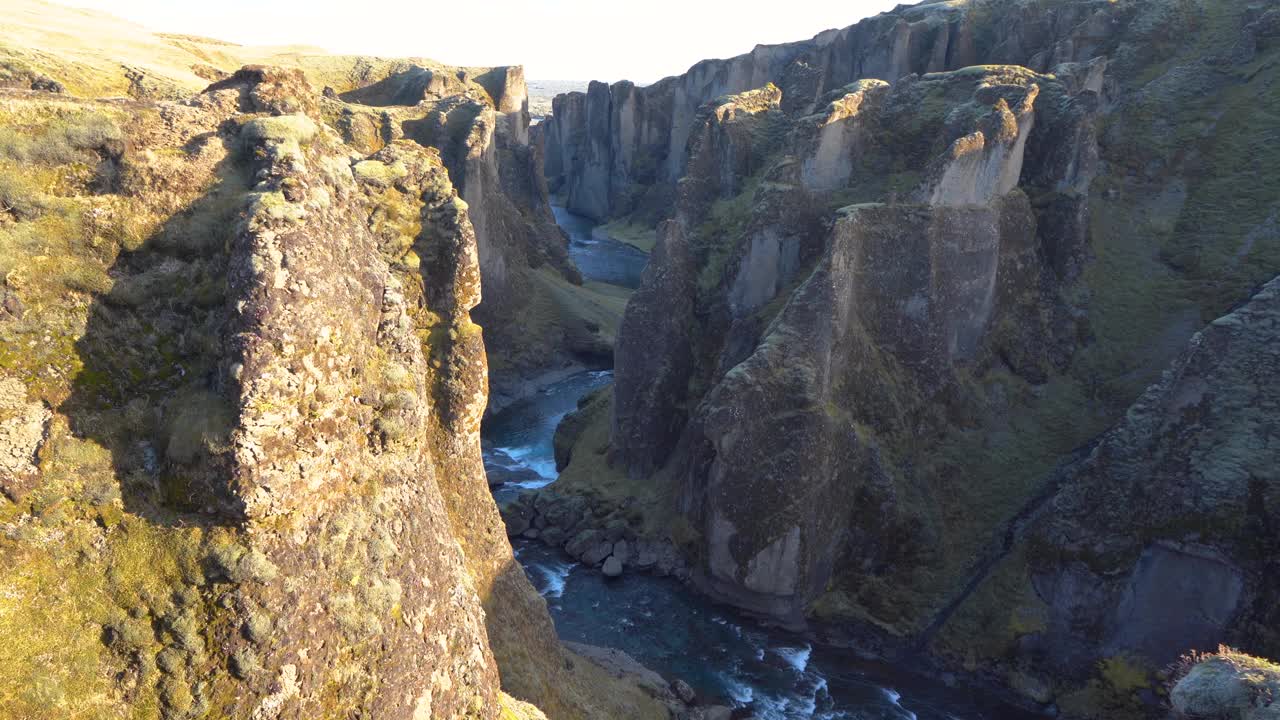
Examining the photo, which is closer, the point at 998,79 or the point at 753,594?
the point at 753,594

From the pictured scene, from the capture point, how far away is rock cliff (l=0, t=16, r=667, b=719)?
13.1m

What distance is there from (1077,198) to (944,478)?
18807mm

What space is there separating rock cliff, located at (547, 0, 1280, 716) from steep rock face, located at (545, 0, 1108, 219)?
491 inches

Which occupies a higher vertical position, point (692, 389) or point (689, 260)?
point (689, 260)

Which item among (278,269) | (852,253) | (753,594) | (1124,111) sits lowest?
(753,594)

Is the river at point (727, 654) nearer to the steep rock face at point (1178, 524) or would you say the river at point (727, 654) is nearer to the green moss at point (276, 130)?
the steep rock face at point (1178, 524)

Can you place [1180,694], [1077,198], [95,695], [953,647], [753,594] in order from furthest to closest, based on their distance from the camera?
[1077,198], [753,594], [953,647], [1180,694], [95,695]

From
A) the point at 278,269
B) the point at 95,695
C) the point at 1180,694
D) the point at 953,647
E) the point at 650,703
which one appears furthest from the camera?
the point at 953,647

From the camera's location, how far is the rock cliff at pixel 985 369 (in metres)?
32.7

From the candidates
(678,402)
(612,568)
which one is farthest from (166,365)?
(678,402)

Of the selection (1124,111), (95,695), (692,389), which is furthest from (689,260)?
(95,695)

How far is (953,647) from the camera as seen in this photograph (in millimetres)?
36000

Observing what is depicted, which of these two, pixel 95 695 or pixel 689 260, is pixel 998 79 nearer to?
pixel 689 260

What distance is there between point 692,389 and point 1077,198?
82.7 ft
